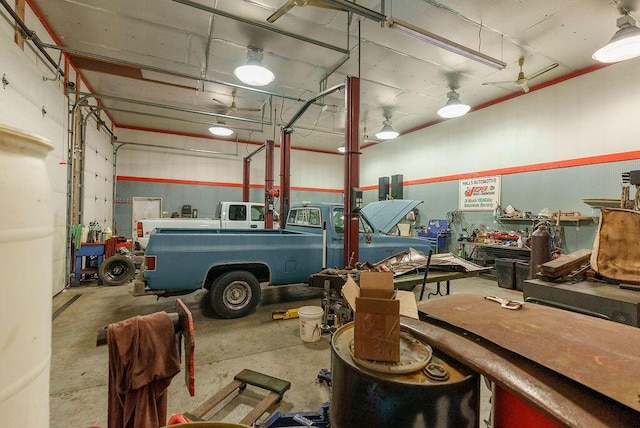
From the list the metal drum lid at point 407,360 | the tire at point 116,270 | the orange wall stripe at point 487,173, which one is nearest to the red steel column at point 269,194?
the tire at point 116,270

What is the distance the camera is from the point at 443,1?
12.8 feet

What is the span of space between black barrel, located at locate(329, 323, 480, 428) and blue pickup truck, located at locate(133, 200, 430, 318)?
289cm

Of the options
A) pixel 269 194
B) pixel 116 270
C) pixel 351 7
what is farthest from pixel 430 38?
pixel 116 270

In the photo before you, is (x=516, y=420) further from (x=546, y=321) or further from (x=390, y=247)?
(x=390, y=247)

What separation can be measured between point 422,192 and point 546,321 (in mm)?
8406

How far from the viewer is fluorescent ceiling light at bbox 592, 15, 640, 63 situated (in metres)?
3.63

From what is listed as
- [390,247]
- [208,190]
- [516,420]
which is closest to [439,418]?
[516,420]

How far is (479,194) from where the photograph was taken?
7.73m

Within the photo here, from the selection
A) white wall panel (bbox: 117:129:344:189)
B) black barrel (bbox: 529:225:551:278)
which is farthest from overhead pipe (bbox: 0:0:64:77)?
black barrel (bbox: 529:225:551:278)

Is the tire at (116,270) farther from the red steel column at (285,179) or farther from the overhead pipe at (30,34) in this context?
the overhead pipe at (30,34)

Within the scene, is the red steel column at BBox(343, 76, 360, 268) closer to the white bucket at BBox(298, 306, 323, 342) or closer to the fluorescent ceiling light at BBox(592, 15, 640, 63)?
the white bucket at BBox(298, 306, 323, 342)

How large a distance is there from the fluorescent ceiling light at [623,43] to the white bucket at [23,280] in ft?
19.4

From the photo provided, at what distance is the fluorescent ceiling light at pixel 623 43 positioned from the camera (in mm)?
3635

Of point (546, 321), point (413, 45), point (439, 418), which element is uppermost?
→ point (413, 45)
